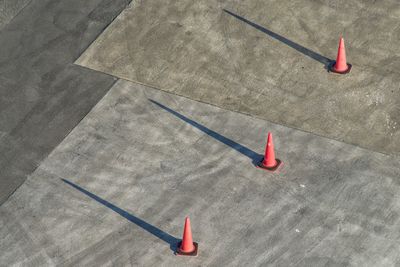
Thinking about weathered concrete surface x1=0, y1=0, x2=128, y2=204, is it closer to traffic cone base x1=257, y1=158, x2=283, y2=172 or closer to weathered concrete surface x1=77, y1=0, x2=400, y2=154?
weathered concrete surface x1=77, y1=0, x2=400, y2=154

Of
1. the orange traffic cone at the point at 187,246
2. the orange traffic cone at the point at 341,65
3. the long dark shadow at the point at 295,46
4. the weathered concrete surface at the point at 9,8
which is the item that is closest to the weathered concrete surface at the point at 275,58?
the long dark shadow at the point at 295,46

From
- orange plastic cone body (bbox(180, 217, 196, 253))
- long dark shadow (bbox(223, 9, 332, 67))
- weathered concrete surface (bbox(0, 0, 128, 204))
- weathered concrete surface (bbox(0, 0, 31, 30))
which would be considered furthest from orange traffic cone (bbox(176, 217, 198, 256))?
weathered concrete surface (bbox(0, 0, 31, 30))

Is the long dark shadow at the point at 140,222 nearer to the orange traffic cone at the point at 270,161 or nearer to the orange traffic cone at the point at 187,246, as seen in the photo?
the orange traffic cone at the point at 187,246

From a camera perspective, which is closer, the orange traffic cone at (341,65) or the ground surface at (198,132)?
the ground surface at (198,132)

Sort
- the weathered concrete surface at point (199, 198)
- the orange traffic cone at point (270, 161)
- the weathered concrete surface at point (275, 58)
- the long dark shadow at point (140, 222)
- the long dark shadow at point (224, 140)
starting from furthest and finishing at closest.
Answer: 1. the weathered concrete surface at point (275, 58)
2. the long dark shadow at point (224, 140)
3. the orange traffic cone at point (270, 161)
4. the long dark shadow at point (140, 222)
5. the weathered concrete surface at point (199, 198)

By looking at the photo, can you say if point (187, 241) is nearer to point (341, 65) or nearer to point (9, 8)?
point (341, 65)

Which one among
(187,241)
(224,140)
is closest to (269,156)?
(224,140)

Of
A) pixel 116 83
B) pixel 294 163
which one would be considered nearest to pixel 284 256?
pixel 294 163
